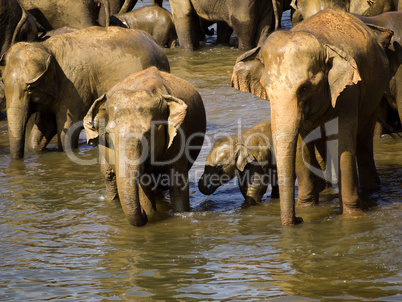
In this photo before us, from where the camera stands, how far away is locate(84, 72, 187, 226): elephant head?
6184mm

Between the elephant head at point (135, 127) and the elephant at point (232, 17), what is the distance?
759cm

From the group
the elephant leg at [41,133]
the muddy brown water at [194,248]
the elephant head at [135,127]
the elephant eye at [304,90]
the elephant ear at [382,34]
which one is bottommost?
the muddy brown water at [194,248]

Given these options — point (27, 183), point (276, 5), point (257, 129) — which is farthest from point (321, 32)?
point (276, 5)

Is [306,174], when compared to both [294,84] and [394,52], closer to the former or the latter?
[294,84]

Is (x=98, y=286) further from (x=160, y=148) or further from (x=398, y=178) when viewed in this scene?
(x=398, y=178)

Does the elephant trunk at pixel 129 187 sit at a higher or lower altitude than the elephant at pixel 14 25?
lower

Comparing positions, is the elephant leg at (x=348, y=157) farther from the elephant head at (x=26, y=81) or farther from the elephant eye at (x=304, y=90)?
the elephant head at (x=26, y=81)

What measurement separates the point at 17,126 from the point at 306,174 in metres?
3.79

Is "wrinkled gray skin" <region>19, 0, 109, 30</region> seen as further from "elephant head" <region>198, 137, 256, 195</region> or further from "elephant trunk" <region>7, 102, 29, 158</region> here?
"elephant head" <region>198, 137, 256, 195</region>

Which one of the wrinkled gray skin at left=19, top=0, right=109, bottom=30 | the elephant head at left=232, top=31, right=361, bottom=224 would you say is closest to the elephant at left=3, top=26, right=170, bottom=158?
the elephant head at left=232, top=31, right=361, bottom=224

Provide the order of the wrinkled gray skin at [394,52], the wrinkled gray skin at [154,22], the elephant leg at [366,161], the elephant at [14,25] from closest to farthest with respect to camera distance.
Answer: the elephant leg at [366,161]
the wrinkled gray skin at [394,52]
the elephant at [14,25]
the wrinkled gray skin at [154,22]

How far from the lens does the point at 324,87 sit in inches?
242

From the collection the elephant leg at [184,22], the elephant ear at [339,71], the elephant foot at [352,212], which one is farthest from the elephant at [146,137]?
the elephant leg at [184,22]

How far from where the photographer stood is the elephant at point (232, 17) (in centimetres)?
1433
